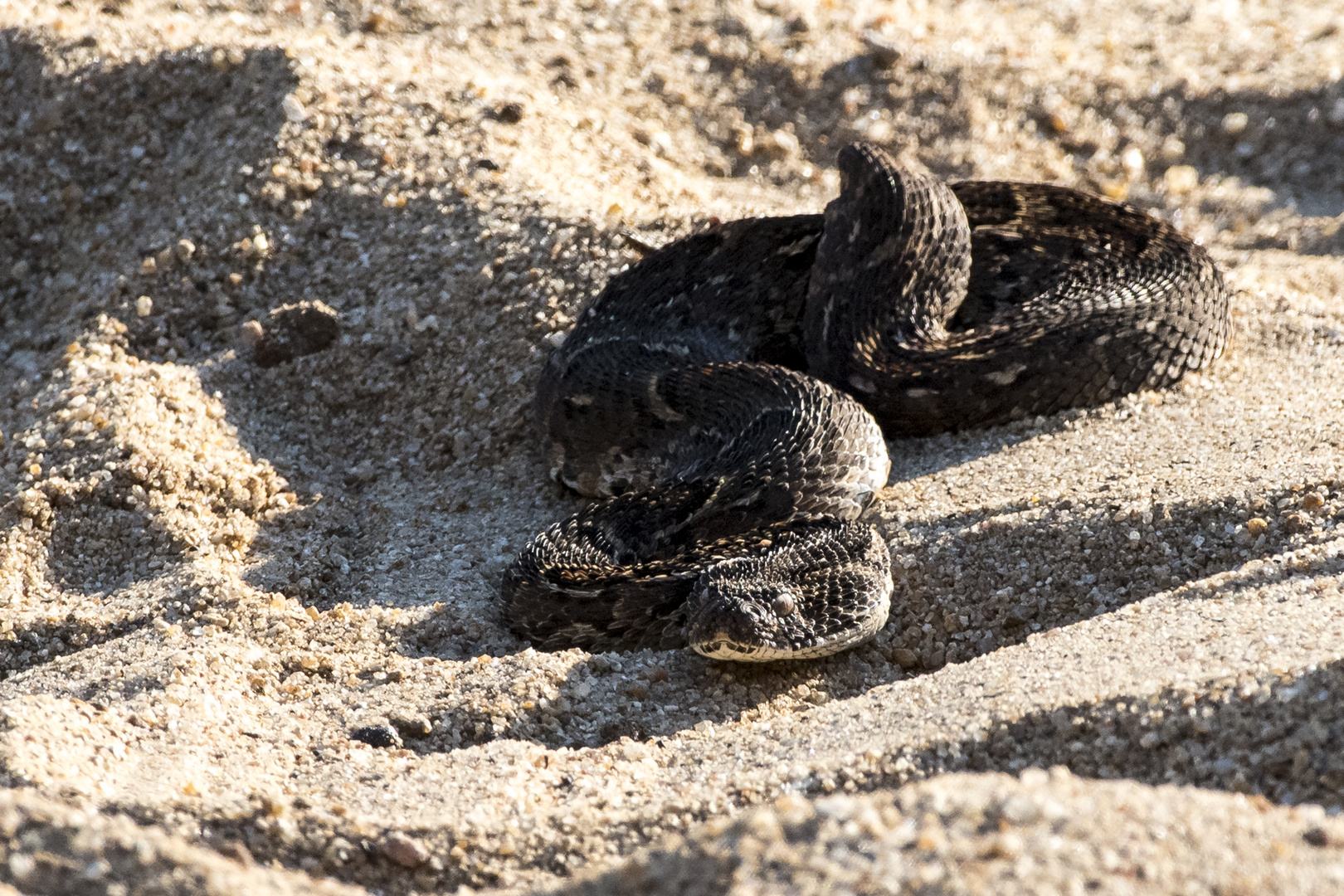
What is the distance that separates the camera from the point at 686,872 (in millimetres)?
2434

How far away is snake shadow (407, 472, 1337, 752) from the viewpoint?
3.93 m

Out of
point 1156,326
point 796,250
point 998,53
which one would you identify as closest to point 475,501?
point 796,250

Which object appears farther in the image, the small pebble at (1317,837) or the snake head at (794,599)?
the snake head at (794,599)

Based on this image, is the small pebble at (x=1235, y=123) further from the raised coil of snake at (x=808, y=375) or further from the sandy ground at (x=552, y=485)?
the raised coil of snake at (x=808, y=375)

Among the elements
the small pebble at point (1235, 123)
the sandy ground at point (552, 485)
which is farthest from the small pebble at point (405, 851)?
the small pebble at point (1235, 123)

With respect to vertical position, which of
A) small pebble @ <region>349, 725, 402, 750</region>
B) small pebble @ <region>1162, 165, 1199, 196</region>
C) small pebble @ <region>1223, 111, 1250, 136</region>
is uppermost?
small pebble @ <region>1223, 111, 1250, 136</region>

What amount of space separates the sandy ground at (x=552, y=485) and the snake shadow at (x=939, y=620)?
16mm

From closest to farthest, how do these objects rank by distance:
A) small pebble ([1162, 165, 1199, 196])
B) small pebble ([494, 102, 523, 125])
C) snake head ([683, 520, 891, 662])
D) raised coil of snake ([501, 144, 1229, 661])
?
snake head ([683, 520, 891, 662]), raised coil of snake ([501, 144, 1229, 661]), small pebble ([494, 102, 523, 125]), small pebble ([1162, 165, 1199, 196])

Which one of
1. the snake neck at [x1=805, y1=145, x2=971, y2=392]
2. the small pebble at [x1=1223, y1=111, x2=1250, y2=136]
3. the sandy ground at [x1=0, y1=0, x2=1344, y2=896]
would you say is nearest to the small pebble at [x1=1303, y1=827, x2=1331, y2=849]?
the sandy ground at [x1=0, y1=0, x2=1344, y2=896]

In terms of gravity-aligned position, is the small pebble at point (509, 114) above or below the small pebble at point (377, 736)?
above

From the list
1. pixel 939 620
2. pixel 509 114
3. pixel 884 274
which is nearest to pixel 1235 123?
pixel 884 274

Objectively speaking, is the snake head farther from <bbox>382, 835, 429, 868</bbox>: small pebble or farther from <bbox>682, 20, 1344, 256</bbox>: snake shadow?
<bbox>682, 20, 1344, 256</bbox>: snake shadow

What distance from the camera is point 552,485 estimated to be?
562cm

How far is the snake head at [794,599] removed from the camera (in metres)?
4.03
